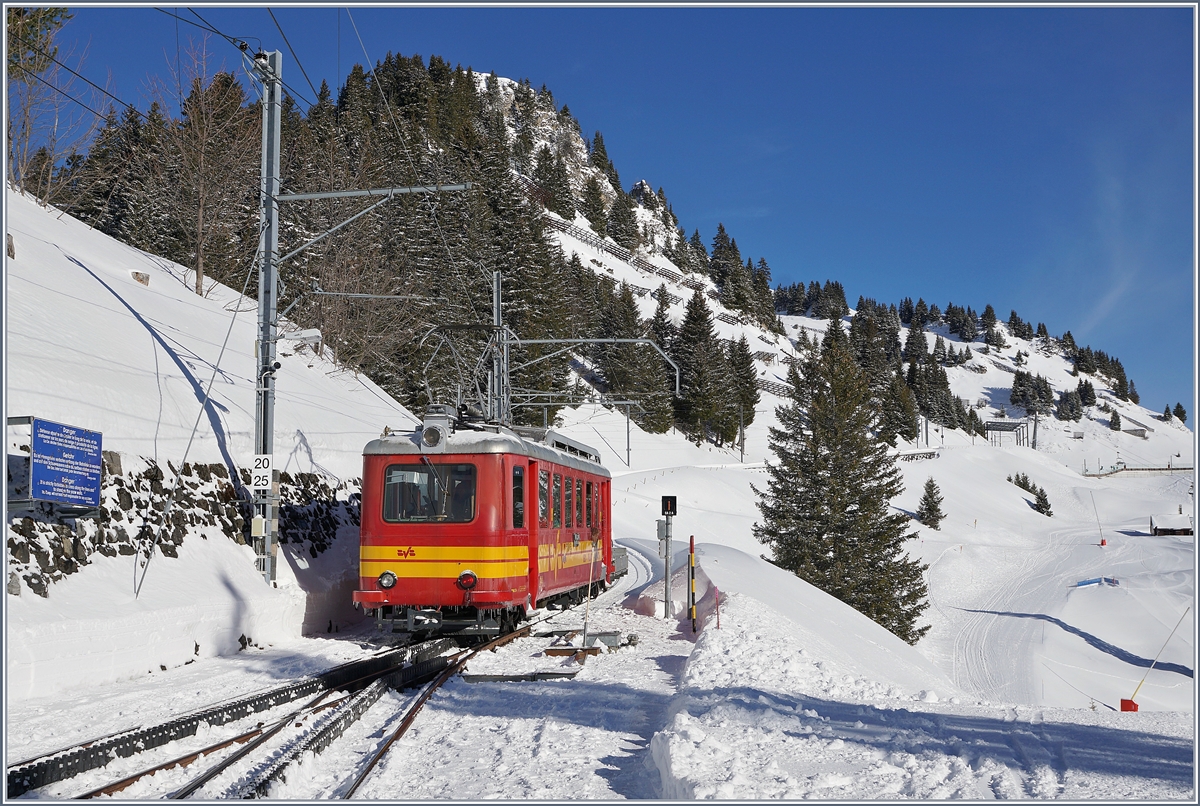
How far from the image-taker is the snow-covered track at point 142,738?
18.8 feet

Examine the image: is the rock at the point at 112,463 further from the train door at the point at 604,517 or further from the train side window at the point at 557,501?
the train door at the point at 604,517

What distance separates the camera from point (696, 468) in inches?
2416

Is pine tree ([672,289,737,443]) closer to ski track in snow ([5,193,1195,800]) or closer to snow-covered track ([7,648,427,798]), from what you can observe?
ski track in snow ([5,193,1195,800])

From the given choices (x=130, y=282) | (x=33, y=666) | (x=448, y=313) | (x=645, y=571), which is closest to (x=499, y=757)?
(x=33, y=666)

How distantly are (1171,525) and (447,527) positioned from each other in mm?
96757

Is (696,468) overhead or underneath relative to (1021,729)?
overhead

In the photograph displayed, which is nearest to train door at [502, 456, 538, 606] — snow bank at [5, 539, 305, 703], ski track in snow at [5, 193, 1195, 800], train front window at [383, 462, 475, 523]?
train front window at [383, 462, 475, 523]

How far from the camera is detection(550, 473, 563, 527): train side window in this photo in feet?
47.2

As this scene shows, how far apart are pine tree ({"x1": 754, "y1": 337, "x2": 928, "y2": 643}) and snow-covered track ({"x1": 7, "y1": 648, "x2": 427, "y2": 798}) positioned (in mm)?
28044

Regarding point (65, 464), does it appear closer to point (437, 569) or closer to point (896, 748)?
point (437, 569)

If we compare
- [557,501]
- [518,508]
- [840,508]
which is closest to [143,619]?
[518,508]

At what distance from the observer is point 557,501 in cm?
1473

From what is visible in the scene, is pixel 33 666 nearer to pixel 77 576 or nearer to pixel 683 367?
pixel 77 576

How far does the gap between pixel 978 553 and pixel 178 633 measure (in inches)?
2618
